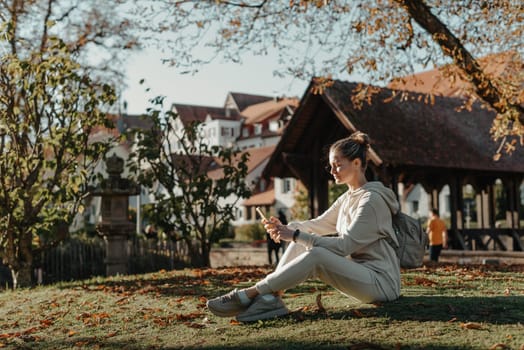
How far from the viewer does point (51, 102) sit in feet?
43.7

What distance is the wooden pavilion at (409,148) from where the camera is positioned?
63.8 feet

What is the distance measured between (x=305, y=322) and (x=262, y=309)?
368 mm

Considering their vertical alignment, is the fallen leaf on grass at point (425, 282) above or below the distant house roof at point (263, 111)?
below

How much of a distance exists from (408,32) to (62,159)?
7.64m

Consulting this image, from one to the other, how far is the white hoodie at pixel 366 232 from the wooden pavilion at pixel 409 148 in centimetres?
1266

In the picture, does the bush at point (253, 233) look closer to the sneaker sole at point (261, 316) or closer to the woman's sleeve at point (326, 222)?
the woman's sleeve at point (326, 222)

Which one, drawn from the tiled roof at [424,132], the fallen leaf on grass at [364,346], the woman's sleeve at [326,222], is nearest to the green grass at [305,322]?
the fallen leaf on grass at [364,346]

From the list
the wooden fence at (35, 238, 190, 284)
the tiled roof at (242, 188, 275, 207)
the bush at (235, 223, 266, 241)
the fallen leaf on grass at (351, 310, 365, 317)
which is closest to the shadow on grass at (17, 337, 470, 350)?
the fallen leaf on grass at (351, 310, 365, 317)

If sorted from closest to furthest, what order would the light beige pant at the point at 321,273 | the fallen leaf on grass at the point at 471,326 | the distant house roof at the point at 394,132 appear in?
the fallen leaf on grass at the point at 471,326 → the light beige pant at the point at 321,273 → the distant house roof at the point at 394,132

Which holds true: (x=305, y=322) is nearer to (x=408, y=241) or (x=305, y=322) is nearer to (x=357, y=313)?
(x=357, y=313)

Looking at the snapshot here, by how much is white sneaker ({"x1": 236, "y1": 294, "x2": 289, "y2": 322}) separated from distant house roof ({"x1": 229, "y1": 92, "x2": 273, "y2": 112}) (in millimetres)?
85738

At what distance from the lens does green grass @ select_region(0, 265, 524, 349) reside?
485cm

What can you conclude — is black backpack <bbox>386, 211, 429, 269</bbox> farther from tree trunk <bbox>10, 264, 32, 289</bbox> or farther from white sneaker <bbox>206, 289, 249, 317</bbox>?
tree trunk <bbox>10, 264, 32, 289</bbox>

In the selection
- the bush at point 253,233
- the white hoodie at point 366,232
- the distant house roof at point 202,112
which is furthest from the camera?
the distant house roof at point 202,112
